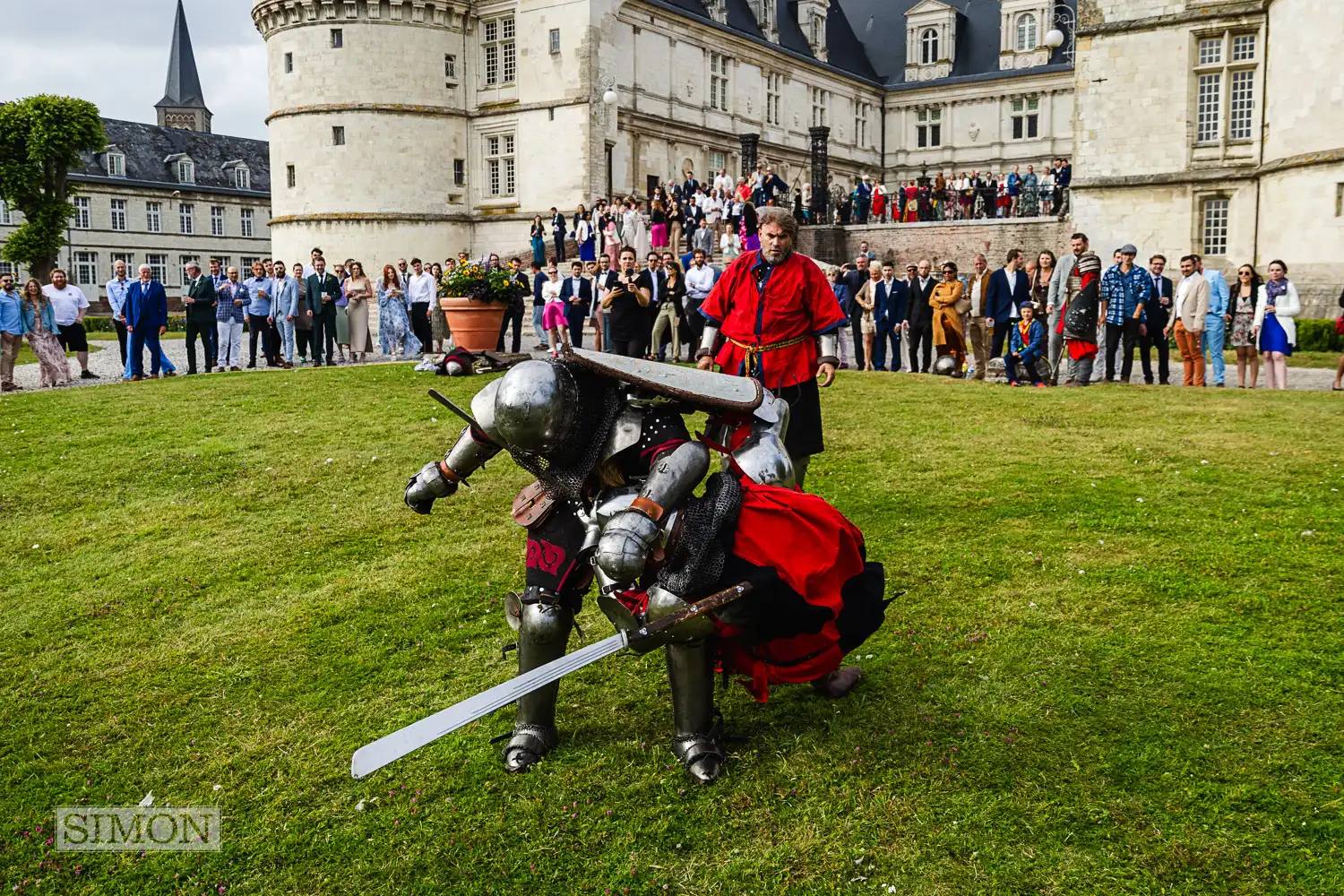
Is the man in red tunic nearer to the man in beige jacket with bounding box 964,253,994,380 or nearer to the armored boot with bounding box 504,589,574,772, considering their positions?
the armored boot with bounding box 504,589,574,772

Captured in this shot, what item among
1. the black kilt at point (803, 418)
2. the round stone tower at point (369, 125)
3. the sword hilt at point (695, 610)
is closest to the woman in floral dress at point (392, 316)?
the black kilt at point (803, 418)

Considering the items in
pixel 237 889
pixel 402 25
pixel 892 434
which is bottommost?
pixel 237 889

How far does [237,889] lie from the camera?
376 centimetres

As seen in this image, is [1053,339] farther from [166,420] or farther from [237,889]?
[237,889]

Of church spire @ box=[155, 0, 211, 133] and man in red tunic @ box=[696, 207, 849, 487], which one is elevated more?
church spire @ box=[155, 0, 211, 133]

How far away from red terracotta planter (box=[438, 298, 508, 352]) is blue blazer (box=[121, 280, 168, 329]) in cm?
487

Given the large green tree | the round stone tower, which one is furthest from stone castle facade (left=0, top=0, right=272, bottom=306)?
the round stone tower

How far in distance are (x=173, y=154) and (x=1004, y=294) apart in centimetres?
7095

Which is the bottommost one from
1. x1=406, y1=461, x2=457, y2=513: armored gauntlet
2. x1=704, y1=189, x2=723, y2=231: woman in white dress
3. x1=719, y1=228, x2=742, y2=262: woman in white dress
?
x1=406, y1=461, x2=457, y2=513: armored gauntlet

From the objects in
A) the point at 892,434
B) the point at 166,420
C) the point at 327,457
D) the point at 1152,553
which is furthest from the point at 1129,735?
the point at 166,420

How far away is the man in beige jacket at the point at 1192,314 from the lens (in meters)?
16.5

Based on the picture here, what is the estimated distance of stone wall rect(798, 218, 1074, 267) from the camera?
1314 inches

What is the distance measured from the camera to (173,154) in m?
73.6

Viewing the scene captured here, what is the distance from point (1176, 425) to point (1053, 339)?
16.0ft
